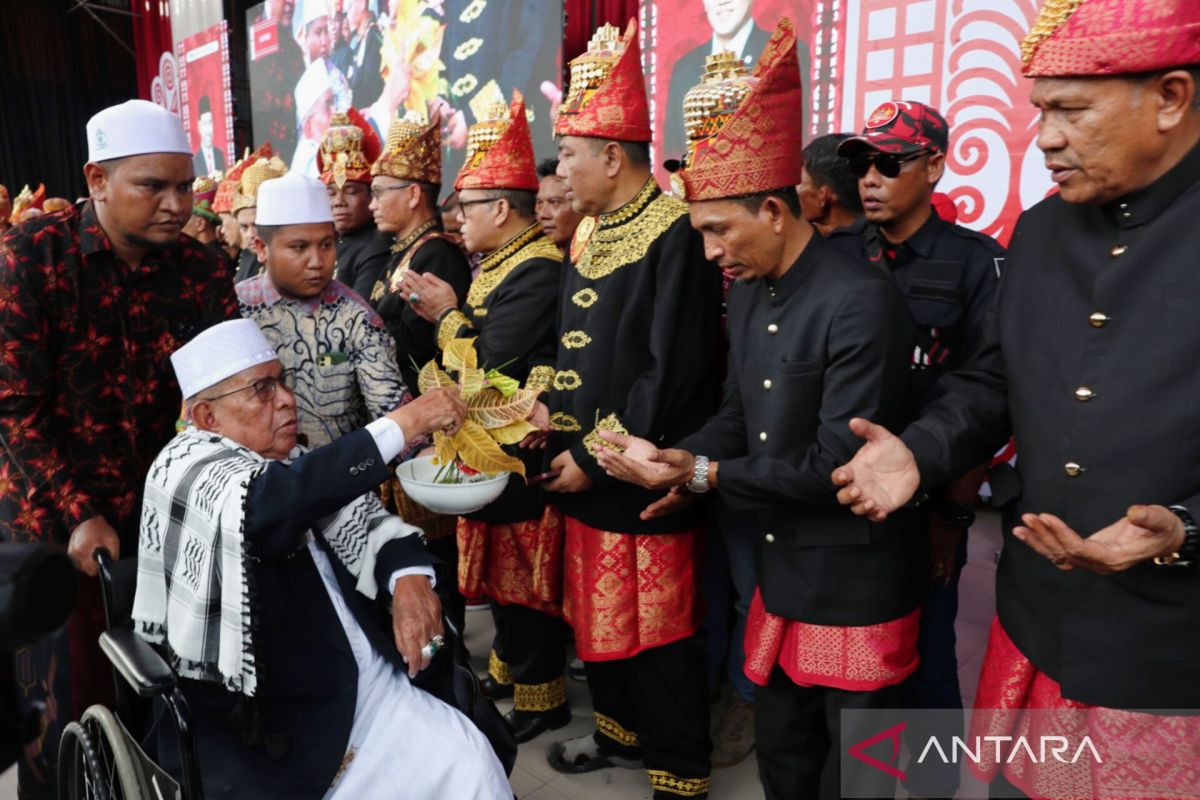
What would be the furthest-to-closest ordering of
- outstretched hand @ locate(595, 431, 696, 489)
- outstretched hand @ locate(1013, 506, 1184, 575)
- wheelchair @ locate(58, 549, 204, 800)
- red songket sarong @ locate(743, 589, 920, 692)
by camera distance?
outstretched hand @ locate(595, 431, 696, 489) < red songket sarong @ locate(743, 589, 920, 692) < wheelchair @ locate(58, 549, 204, 800) < outstretched hand @ locate(1013, 506, 1184, 575)

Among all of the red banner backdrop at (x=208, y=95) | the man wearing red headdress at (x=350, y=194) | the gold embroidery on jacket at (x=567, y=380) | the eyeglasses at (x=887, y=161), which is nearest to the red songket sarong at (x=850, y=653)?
the gold embroidery on jacket at (x=567, y=380)

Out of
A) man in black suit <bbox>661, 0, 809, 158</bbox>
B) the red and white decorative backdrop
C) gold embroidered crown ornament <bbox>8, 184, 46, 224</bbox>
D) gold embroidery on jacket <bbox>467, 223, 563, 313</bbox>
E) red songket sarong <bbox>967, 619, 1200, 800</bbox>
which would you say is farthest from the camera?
gold embroidered crown ornament <bbox>8, 184, 46, 224</bbox>

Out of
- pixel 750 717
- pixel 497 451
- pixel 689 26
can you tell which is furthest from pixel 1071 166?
pixel 689 26

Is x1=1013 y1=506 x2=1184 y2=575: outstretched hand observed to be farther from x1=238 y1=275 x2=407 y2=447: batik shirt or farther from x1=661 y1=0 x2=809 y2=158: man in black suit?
x1=661 y1=0 x2=809 y2=158: man in black suit

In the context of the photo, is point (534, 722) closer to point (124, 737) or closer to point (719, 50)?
point (124, 737)

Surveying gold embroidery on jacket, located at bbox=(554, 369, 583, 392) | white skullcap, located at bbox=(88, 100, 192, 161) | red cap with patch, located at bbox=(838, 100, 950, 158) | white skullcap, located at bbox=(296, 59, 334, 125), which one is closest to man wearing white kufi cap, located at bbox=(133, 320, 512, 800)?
gold embroidery on jacket, located at bbox=(554, 369, 583, 392)

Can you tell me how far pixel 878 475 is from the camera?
1380mm

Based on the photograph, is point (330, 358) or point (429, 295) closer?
point (330, 358)

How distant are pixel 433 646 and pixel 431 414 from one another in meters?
0.48

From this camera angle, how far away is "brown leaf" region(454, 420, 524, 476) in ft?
6.03

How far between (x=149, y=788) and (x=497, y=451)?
94cm

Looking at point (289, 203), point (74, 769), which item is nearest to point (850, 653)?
point (74, 769)

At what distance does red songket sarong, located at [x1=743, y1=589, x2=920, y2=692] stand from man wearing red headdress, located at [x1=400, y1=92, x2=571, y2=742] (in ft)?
3.24

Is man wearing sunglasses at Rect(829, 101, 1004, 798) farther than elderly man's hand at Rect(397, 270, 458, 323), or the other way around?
elderly man's hand at Rect(397, 270, 458, 323)
